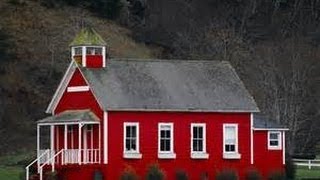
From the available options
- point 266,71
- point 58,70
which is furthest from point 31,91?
point 266,71

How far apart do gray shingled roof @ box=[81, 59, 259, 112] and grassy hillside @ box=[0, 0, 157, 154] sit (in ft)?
60.9

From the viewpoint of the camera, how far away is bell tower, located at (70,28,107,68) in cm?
6669

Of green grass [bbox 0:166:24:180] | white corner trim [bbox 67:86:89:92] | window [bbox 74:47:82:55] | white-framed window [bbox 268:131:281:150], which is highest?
window [bbox 74:47:82:55]

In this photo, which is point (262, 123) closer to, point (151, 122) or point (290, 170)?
point (290, 170)

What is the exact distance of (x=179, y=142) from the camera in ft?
217

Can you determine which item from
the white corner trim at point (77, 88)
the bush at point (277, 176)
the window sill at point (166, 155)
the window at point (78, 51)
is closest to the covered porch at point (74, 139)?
the white corner trim at point (77, 88)

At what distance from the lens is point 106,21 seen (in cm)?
10150

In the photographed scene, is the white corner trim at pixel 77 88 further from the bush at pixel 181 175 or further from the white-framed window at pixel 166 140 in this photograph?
the bush at pixel 181 175

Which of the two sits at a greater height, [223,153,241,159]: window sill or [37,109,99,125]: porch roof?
[37,109,99,125]: porch roof

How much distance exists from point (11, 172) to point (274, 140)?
43.9 feet

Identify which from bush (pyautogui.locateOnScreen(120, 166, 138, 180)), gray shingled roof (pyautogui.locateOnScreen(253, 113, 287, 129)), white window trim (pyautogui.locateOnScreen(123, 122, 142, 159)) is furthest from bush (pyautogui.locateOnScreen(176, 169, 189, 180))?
gray shingled roof (pyautogui.locateOnScreen(253, 113, 287, 129))

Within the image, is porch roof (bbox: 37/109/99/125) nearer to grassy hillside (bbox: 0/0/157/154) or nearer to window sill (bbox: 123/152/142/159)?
window sill (bbox: 123/152/142/159)

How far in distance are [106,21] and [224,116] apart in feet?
117

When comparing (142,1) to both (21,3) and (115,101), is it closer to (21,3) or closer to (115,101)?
(21,3)
